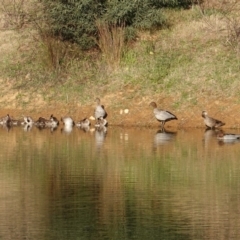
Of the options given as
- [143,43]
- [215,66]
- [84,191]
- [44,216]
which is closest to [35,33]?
[143,43]

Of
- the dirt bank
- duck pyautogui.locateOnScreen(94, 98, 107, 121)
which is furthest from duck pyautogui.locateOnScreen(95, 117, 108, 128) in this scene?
the dirt bank

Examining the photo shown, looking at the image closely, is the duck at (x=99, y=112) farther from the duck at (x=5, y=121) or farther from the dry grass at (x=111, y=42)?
the dry grass at (x=111, y=42)

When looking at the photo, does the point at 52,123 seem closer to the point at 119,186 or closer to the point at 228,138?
the point at 228,138

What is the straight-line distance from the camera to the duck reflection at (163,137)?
27562 mm

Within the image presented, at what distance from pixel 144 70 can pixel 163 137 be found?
591 cm

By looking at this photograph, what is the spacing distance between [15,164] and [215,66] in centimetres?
1161

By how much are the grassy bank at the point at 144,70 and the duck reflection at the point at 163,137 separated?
6.32ft

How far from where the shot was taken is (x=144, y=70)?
34.5 m

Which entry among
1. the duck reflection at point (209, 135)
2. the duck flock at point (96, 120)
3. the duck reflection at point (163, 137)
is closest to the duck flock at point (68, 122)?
the duck flock at point (96, 120)

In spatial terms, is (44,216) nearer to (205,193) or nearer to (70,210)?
(70,210)

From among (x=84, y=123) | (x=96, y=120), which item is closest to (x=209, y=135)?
(x=96, y=120)

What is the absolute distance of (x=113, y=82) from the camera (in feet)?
112

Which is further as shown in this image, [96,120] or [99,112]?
[96,120]

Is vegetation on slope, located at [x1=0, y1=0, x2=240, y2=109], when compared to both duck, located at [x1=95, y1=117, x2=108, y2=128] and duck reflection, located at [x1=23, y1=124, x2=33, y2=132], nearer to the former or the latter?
duck, located at [x1=95, y1=117, x2=108, y2=128]
